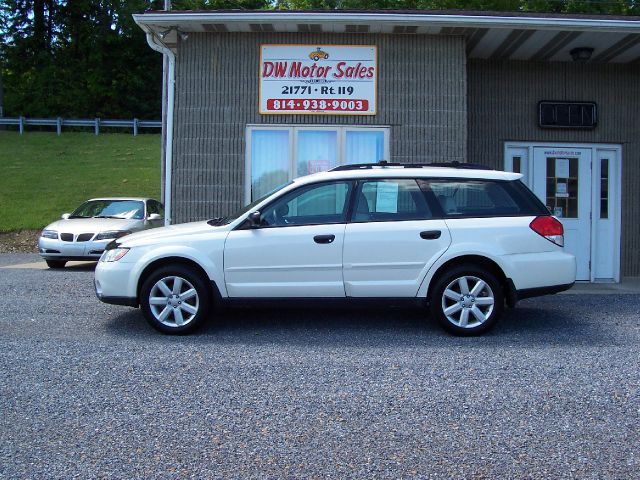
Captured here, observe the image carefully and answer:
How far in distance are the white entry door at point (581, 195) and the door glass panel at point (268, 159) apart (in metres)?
3.86

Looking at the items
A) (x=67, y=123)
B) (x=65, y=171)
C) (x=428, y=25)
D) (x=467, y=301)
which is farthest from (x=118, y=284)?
(x=67, y=123)

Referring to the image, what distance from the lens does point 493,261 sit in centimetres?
710

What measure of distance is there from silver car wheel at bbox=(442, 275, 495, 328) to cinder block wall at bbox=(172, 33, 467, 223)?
3590 millimetres

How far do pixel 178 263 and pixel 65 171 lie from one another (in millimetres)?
24641

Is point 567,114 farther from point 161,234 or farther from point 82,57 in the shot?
point 82,57

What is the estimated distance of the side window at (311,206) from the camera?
721 cm

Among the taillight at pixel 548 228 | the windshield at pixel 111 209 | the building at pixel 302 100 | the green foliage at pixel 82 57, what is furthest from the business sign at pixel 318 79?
the green foliage at pixel 82 57

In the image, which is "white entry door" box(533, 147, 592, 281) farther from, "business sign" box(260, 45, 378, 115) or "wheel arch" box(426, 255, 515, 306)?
"wheel arch" box(426, 255, 515, 306)

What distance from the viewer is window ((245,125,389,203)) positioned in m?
10.2

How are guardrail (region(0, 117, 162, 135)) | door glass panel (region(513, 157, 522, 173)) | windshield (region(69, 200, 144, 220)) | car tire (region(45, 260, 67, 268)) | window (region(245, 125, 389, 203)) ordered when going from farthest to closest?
guardrail (region(0, 117, 162, 135)) → windshield (region(69, 200, 144, 220)) → car tire (region(45, 260, 67, 268)) → door glass panel (region(513, 157, 522, 173)) → window (region(245, 125, 389, 203))

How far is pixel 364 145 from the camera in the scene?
10.3m

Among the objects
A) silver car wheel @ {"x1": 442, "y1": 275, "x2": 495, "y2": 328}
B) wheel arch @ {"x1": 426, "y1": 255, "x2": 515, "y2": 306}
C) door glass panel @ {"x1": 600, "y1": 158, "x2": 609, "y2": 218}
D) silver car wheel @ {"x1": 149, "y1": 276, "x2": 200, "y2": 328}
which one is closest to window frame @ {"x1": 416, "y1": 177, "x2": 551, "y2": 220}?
wheel arch @ {"x1": 426, "y1": 255, "x2": 515, "y2": 306}

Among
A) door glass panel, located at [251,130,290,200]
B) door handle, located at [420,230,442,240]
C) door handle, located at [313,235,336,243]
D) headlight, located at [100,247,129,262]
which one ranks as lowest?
headlight, located at [100,247,129,262]

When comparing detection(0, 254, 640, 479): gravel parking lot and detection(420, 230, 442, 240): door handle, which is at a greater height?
detection(420, 230, 442, 240): door handle
